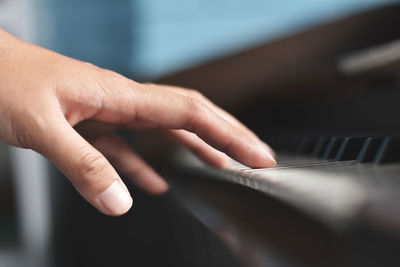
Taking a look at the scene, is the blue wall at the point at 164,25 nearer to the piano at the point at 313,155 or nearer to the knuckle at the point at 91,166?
the piano at the point at 313,155

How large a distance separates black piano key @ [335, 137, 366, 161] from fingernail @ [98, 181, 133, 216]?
0.83 ft

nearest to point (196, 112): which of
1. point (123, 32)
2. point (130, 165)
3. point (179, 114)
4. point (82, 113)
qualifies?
point (179, 114)

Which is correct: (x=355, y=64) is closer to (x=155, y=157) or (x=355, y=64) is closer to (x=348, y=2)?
(x=155, y=157)

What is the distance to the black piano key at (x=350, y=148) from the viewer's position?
47cm

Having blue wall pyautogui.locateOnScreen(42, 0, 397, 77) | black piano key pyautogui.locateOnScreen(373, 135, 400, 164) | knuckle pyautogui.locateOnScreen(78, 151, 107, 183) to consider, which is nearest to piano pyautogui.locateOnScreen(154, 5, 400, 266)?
black piano key pyautogui.locateOnScreen(373, 135, 400, 164)

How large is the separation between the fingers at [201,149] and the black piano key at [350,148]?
176mm

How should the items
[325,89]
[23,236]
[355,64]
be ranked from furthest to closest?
[23,236]
[325,89]
[355,64]

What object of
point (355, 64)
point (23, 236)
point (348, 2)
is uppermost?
point (348, 2)

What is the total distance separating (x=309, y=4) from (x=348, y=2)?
0.17 m

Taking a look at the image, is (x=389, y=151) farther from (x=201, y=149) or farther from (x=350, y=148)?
(x=201, y=149)

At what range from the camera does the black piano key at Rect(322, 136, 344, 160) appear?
0.50 m

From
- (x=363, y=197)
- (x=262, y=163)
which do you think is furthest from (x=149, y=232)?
(x=363, y=197)

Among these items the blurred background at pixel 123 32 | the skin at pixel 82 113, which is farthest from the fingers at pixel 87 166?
the blurred background at pixel 123 32

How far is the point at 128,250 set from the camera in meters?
0.66
